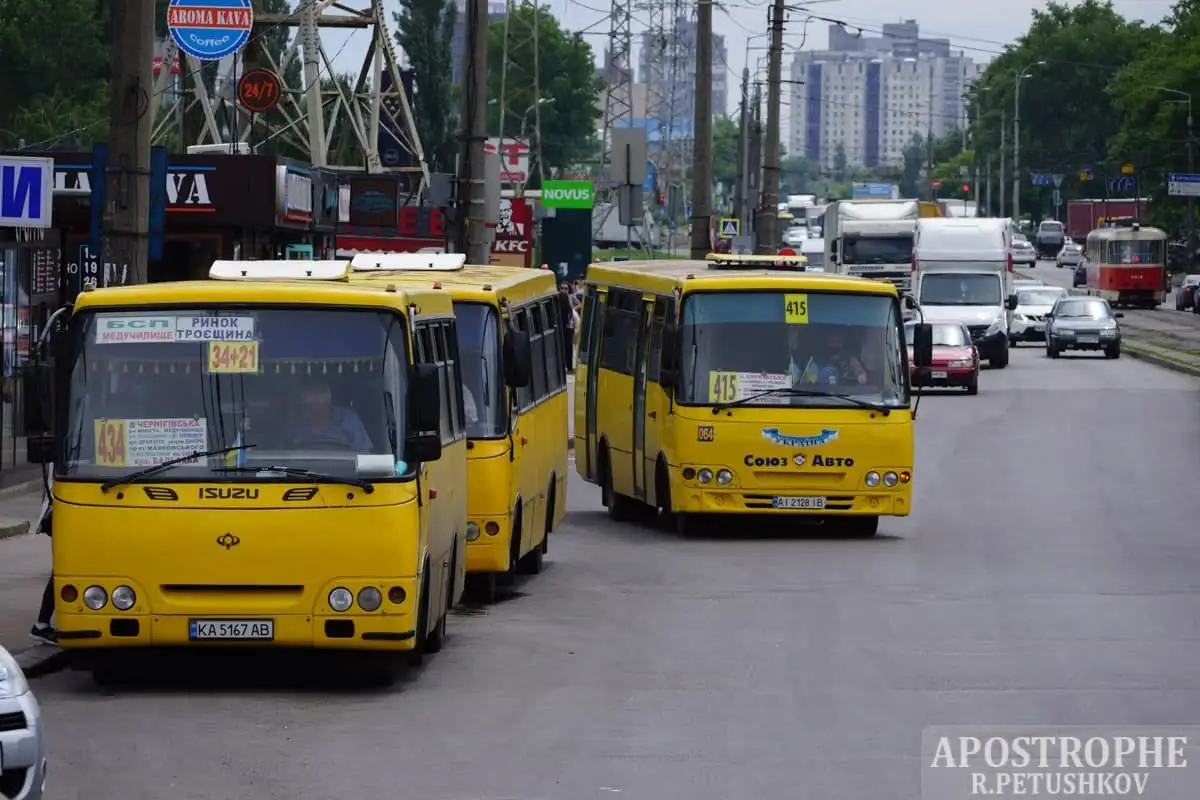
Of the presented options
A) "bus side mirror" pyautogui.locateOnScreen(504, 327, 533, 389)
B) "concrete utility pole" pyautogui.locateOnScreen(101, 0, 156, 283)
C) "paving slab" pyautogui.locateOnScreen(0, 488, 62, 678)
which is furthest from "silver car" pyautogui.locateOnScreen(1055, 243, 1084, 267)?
Result: "concrete utility pole" pyautogui.locateOnScreen(101, 0, 156, 283)

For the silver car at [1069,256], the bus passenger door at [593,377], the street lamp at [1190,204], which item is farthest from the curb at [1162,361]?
the silver car at [1069,256]

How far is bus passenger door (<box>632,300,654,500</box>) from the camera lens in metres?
23.2

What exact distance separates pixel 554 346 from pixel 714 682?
881 centimetres

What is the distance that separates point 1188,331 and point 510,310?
67094 mm

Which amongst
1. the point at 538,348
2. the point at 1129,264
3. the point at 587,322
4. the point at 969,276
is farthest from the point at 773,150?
the point at 1129,264

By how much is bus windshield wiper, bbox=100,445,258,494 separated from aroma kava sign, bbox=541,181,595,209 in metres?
53.2

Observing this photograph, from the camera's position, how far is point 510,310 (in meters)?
18.2

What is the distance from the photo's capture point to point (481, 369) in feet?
56.3

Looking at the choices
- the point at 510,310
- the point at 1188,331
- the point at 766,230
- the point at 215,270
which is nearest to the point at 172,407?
the point at 215,270

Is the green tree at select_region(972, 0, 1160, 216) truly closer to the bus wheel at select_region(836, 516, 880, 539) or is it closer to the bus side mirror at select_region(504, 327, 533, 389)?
the bus wheel at select_region(836, 516, 880, 539)

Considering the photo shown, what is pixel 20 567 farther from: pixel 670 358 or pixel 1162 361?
pixel 1162 361

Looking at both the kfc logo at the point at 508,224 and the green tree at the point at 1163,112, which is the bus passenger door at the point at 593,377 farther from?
the green tree at the point at 1163,112

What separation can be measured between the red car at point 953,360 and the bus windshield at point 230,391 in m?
35.2

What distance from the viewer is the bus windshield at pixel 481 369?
1697 cm
